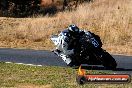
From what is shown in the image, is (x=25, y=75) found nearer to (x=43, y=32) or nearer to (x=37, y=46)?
(x=37, y=46)

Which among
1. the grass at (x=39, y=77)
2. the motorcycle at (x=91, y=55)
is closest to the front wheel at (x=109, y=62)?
the motorcycle at (x=91, y=55)

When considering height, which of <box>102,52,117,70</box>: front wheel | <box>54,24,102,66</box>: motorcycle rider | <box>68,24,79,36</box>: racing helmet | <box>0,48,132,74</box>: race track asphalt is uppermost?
<box>68,24,79,36</box>: racing helmet

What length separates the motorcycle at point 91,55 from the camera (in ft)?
46.2

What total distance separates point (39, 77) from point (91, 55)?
2469mm

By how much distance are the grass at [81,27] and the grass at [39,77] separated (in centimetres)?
618

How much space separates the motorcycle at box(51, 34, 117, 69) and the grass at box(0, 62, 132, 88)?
0.50m

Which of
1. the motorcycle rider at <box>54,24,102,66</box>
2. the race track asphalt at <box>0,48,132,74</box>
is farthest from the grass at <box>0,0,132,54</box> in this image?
the motorcycle rider at <box>54,24,102,66</box>

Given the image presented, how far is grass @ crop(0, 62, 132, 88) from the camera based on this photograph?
11.1 m

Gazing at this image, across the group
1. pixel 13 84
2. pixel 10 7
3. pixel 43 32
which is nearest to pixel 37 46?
pixel 43 32

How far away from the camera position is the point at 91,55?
14250 mm

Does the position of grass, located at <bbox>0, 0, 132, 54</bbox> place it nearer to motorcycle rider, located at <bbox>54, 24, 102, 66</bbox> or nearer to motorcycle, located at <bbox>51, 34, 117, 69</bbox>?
motorcycle, located at <bbox>51, 34, 117, 69</bbox>

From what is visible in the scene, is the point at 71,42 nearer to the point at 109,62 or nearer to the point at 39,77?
the point at 109,62

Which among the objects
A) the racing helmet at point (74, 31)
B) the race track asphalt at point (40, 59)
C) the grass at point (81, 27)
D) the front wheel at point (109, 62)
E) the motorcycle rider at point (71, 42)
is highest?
the racing helmet at point (74, 31)

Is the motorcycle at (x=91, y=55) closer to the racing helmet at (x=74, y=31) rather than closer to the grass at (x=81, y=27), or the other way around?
the racing helmet at (x=74, y=31)
